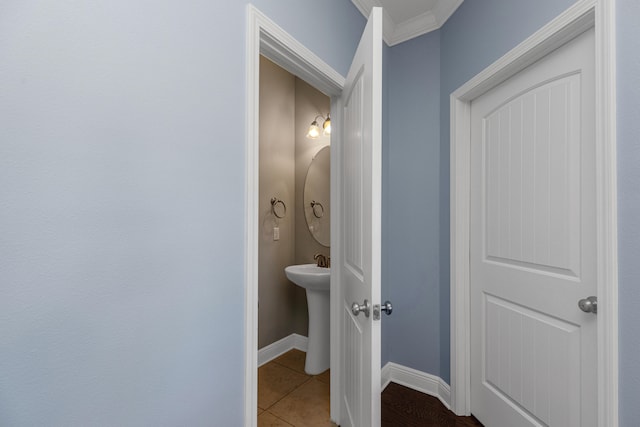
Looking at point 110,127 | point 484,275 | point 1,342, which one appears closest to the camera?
point 1,342

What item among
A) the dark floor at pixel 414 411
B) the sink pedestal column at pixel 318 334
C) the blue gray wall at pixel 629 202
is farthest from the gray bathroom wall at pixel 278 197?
the blue gray wall at pixel 629 202

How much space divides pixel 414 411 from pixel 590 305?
50.3 inches

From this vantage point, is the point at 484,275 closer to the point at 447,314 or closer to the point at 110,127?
the point at 447,314

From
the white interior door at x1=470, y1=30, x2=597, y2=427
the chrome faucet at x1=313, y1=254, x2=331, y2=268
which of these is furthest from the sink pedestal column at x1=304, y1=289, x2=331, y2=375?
the white interior door at x1=470, y1=30, x2=597, y2=427

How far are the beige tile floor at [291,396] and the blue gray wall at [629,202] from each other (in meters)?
1.46

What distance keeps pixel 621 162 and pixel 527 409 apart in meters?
1.27

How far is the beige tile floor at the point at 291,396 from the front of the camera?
1.82m

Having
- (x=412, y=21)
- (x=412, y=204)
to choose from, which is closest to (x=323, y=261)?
(x=412, y=204)

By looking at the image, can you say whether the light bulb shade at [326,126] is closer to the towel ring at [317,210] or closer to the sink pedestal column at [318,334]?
the towel ring at [317,210]

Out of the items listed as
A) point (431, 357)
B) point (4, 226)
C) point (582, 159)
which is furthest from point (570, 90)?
point (4, 226)

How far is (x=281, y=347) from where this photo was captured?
2.73 metres

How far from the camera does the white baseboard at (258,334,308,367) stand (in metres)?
2.54

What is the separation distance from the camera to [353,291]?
57.2 inches

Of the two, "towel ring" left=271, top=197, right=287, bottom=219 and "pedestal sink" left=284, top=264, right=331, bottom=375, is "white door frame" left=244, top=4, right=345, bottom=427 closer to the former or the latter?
"pedestal sink" left=284, top=264, right=331, bottom=375
